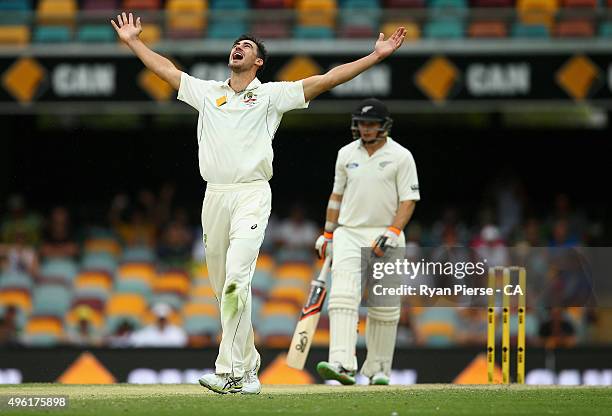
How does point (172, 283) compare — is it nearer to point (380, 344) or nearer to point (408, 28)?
point (408, 28)

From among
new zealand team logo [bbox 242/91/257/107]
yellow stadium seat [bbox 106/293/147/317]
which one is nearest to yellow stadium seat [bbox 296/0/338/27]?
yellow stadium seat [bbox 106/293/147/317]

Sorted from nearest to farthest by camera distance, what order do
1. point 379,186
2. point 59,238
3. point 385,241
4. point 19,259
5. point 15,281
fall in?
point 385,241 < point 379,186 < point 15,281 < point 19,259 < point 59,238

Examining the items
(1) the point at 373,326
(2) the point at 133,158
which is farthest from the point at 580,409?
(2) the point at 133,158

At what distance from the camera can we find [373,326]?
870 cm

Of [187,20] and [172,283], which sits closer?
[187,20]

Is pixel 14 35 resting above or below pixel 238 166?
above

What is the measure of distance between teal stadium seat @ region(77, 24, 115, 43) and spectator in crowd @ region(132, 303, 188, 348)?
8.80 feet

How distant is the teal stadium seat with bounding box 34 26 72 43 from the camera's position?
522 inches

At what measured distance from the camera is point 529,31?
1302cm

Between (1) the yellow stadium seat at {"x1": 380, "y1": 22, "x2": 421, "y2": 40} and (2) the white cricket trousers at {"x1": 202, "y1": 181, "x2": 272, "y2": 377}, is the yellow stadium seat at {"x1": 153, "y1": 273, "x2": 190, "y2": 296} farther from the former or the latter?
(2) the white cricket trousers at {"x1": 202, "y1": 181, "x2": 272, "y2": 377}

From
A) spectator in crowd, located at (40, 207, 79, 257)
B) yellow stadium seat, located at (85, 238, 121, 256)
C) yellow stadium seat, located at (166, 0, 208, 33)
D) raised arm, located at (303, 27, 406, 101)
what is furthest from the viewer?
yellow stadium seat, located at (85, 238, 121, 256)

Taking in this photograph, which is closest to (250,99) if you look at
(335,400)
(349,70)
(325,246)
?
(349,70)

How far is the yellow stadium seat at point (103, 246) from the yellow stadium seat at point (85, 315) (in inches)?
45.1

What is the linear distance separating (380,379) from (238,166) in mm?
2161
